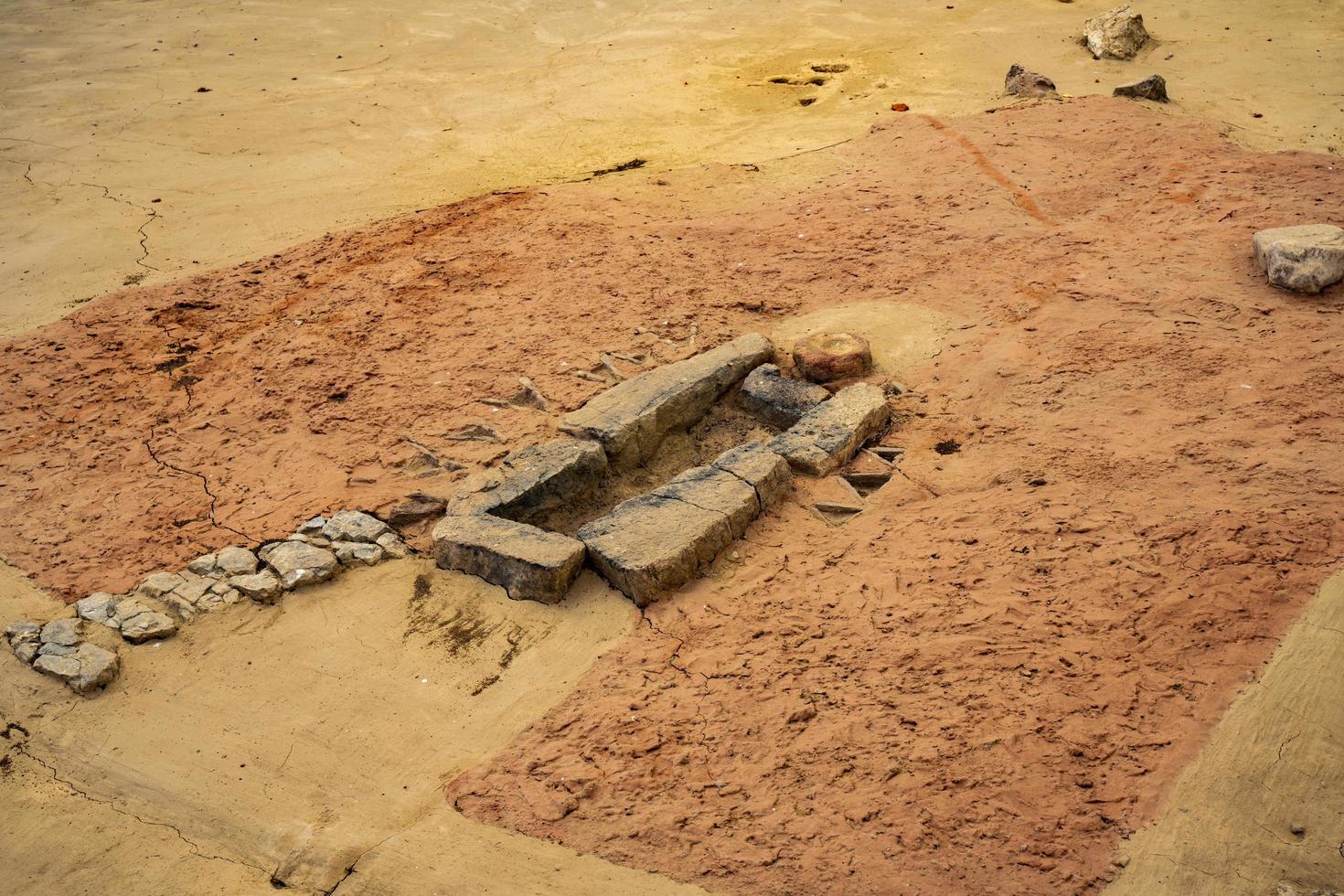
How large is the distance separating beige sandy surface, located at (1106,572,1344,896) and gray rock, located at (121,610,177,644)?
4060mm

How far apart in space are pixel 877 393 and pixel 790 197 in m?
2.83

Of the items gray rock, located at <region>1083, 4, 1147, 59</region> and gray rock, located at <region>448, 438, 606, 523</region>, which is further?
gray rock, located at <region>1083, 4, 1147, 59</region>

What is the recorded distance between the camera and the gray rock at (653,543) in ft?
14.7

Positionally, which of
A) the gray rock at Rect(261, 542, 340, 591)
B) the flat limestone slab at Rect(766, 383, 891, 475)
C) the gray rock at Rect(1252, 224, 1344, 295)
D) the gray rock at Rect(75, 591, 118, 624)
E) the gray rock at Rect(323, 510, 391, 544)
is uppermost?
the gray rock at Rect(1252, 224, 1344, 295)

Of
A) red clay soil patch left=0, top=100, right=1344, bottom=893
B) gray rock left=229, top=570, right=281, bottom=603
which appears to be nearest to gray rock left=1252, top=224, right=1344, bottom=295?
red clay soil patch left=0, top=100, right=1344, bottom=893

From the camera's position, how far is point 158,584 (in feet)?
16.0

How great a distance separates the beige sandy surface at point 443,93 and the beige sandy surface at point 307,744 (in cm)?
429

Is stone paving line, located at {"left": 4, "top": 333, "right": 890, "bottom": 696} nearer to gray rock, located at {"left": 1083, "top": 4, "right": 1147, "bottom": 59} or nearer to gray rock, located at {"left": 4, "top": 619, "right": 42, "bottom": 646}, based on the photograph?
gray rock, located at {"left": 4, "top": 619, "right": 42, "bottom": 646}

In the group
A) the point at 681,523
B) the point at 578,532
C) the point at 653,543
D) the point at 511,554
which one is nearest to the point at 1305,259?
the point at 681,523

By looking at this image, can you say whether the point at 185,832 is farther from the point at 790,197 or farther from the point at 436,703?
the point at 790,197

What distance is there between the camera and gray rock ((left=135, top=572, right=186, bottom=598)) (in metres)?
4.85

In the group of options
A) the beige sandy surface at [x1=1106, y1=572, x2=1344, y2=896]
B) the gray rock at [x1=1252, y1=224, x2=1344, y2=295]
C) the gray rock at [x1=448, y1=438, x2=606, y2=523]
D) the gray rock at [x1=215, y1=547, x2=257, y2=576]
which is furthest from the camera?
Answer: the gray rock at [x1=1252, y1=224, x2=1344, y2=295]

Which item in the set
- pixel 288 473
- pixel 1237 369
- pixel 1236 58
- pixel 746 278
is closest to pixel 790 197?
pixel 746 278

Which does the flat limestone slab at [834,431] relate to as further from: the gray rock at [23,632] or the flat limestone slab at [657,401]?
the gray rock at [23,632]
